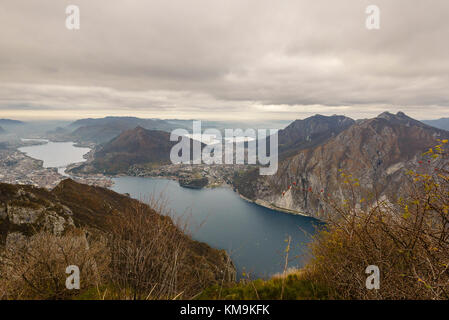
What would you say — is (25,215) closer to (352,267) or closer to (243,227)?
(352,267)

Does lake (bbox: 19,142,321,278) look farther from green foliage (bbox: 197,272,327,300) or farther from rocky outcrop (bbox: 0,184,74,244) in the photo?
green foliage (bbox: 197,272,327,300)

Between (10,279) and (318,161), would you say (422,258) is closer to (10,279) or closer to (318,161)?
(10,279)

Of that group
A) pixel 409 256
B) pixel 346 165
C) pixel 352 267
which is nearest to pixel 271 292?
pixel 352 267

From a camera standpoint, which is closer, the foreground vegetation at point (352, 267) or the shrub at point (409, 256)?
the shrub at point (409, 256)

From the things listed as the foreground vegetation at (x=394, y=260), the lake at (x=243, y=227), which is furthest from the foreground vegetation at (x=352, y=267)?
the lake at (x=243, y=227)

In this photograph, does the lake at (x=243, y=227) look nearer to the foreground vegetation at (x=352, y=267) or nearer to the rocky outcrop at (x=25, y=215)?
the rocky outcrop at (x=25, y=215)
